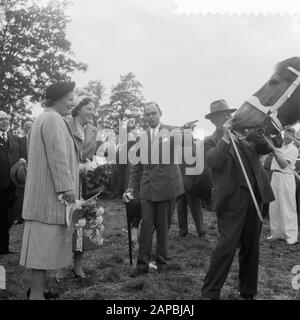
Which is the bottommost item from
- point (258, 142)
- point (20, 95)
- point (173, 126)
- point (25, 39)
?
point (258, 142)

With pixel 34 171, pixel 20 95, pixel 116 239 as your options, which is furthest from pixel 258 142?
pixel 20 95

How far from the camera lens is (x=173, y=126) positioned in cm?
575

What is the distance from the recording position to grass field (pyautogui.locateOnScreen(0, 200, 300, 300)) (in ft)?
15.1

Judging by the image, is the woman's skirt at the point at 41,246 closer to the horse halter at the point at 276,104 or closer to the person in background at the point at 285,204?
the horse halter at the point at 276,104

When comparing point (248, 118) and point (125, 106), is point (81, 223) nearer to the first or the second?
point (248, 118)

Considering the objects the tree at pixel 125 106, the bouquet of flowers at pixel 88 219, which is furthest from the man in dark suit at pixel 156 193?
the tree at pixel 125 106

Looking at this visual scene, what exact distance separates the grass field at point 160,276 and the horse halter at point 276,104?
2.05 meters

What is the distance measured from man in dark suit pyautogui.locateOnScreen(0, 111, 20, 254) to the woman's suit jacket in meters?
3.00

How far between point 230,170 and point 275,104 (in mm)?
818

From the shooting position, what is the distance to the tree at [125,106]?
54.4m

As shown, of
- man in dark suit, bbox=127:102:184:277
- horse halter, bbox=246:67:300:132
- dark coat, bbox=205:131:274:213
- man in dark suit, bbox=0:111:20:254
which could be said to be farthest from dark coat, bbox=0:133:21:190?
horse halter, bbox=246:67:300:132

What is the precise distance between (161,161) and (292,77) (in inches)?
87.7
